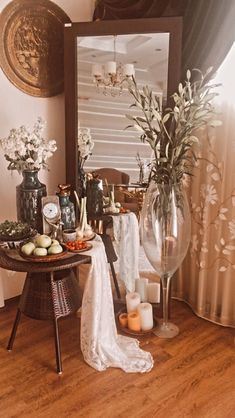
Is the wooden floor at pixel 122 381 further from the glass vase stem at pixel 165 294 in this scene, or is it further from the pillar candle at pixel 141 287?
the pillar candle at pixel 141 287

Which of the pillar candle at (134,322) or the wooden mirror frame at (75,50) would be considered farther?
the pillar candle at (134,322)

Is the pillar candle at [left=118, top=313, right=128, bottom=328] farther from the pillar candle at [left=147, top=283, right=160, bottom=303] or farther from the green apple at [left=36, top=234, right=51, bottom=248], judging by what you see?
the green apple at [left=36, top=234, right=51, bottom=248]

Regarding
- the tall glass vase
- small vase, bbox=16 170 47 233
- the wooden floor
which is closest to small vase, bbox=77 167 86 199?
small vase, bbox=16 170 47 233

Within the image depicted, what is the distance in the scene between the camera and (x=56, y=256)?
1989 millimetres

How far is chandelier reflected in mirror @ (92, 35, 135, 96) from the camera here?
94.6 inches

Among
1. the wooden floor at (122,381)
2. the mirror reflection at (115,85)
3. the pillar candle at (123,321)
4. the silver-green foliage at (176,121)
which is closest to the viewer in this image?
the wooden floor at (122,381)

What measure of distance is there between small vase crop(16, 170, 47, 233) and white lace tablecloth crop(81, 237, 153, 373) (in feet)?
1.23

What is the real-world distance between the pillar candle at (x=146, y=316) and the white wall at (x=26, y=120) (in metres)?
0.93

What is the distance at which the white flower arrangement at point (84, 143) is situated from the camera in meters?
2.55

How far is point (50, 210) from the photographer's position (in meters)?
2.19

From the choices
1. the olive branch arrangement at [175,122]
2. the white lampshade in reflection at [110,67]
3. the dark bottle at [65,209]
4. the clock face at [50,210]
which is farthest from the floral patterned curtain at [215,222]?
the clock face at [50,210]

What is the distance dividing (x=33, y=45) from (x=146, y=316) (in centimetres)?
183

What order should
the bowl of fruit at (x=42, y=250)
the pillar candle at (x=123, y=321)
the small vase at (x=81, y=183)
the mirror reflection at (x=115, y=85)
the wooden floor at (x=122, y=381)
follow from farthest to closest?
the small vase at (x=81, y=183)
the pillar candle at (x=123, y=321)
the mirror reflection at (x=115, y=85)
the bowl of fruit at (x=42, y=250)
the wooden floor at (x=122, y=381)

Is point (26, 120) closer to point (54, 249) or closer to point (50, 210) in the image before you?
point (50, 210)
